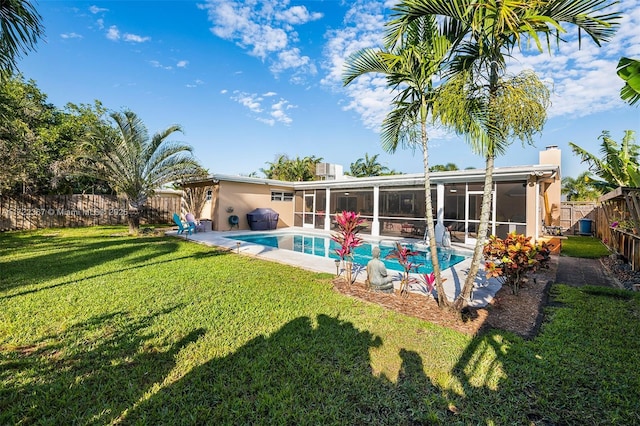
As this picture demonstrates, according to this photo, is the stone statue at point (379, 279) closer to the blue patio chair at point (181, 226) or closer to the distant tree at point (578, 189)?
the blue patio chair at point (181, 226)

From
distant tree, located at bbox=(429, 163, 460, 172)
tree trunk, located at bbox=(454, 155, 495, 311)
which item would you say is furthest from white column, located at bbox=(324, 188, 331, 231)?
distant tree, located at bbox=(429, 163, 460, 172)

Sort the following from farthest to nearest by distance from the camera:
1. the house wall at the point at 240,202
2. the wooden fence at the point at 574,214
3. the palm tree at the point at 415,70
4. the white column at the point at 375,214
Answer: the wooden fence at the point at 574,214 → the house wall at the point at 240,202 → the white column at the point at 375,214 → the palm tree at the point at 415,70

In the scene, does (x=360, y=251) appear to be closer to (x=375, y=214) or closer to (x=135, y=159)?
(x=375, y=214)

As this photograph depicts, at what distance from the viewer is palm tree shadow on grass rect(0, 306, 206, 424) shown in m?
2.58

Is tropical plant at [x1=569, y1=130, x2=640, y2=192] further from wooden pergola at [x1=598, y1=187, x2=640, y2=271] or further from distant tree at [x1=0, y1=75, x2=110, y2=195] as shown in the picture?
distant tree at [x1=0, y1=75, x2=110, y2=195]

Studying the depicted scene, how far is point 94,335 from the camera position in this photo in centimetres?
399

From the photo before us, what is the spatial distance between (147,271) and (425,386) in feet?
24.0

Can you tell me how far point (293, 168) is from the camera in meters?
30.8

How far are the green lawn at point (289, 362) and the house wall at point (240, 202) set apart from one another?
1181cm

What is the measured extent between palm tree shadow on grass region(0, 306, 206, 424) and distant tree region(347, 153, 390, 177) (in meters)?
30.1

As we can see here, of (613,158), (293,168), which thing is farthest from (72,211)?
(613,158)

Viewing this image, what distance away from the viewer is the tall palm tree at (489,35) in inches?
150

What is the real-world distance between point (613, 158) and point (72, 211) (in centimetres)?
3018

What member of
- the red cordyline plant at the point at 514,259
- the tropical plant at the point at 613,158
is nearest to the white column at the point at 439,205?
the tropical plant at the point at 613,158
